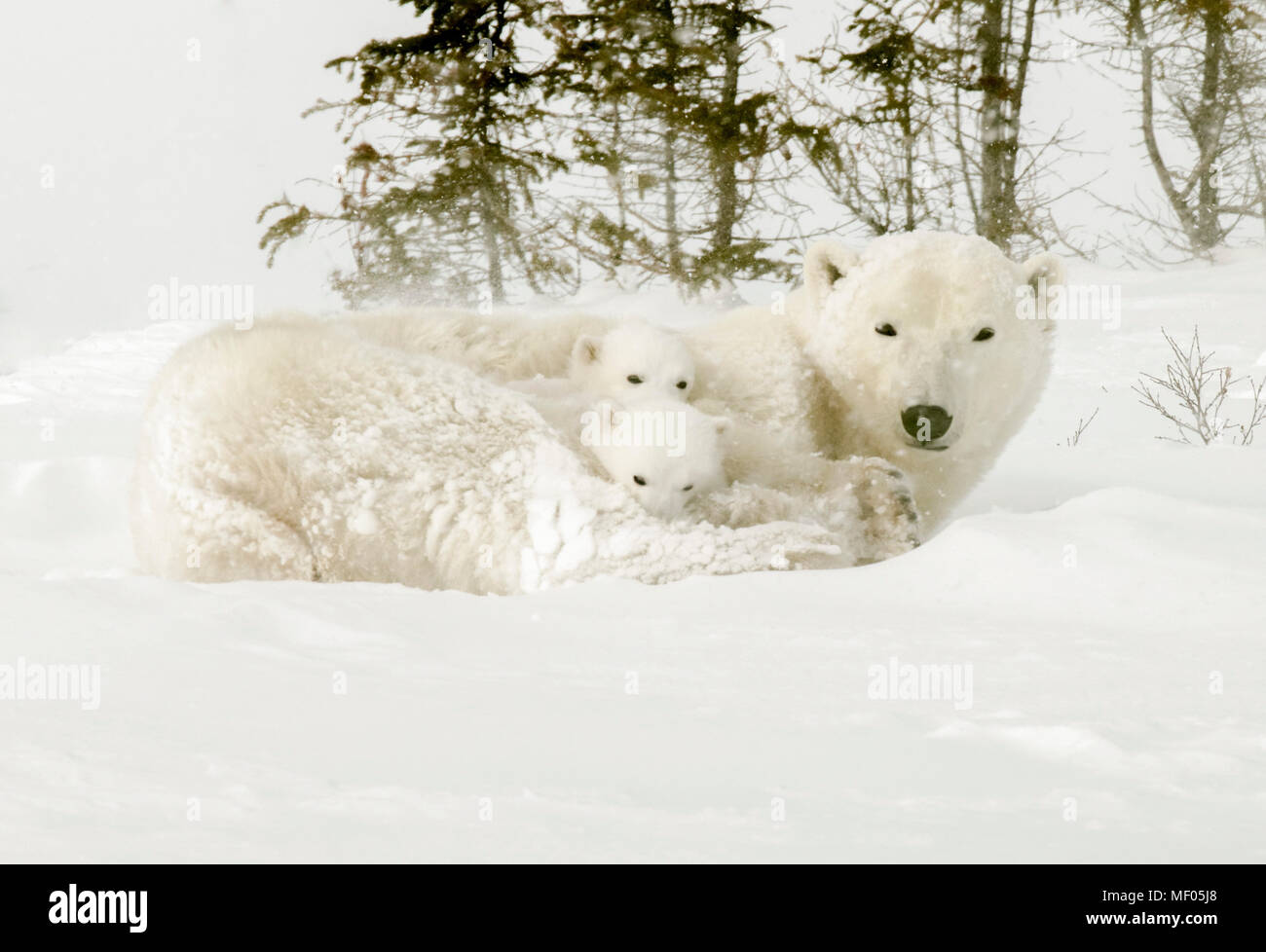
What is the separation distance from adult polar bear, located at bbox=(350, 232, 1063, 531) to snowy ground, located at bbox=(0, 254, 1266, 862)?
0.69 meters

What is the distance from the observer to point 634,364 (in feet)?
13.7

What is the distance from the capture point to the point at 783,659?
98.5 inches

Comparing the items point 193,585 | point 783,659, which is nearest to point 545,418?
point 193,585

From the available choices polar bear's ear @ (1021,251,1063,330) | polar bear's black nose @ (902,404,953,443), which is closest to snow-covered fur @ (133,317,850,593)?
polar bear's black nose @ (902,404,953,443)

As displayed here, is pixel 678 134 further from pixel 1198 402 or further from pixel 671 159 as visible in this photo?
pixel 1198 402

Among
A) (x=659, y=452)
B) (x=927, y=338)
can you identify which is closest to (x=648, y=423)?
(x=659, y=452)

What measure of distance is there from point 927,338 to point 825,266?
0.48 meters

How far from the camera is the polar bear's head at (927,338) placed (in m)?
3.95

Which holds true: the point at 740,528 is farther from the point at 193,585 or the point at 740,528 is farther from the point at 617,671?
the point at 193,585

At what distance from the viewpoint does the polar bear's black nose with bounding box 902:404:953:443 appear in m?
3.84

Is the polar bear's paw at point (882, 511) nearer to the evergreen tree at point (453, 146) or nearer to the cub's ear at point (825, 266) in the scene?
the cub's ear at point (825, 266)

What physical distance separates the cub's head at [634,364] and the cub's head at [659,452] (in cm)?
27

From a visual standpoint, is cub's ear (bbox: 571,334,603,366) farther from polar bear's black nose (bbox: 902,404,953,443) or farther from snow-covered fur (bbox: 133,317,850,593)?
polar bear's black nose (bbox: 902,404,953,443)

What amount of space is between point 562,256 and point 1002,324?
9.31 metres
